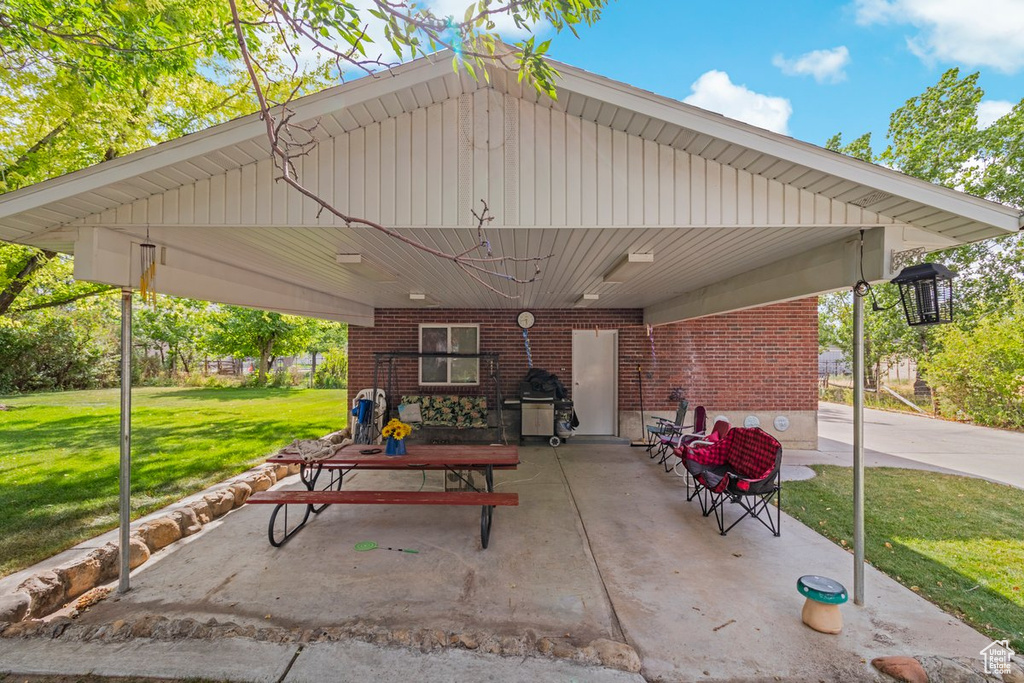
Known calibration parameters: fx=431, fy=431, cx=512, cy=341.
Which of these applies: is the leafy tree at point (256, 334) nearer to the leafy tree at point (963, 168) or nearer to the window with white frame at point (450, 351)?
the window with white frame at point (450, 351)

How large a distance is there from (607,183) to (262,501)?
3.90 m

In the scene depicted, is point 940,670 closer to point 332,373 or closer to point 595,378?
point 595,378

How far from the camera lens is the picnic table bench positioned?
12.7 ft

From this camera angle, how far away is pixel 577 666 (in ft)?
7.92

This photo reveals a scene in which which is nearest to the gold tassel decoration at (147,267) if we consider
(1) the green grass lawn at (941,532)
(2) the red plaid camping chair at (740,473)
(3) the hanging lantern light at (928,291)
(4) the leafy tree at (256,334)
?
(2) the red plaid camping chair at (740,473)

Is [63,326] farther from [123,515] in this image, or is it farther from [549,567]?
[549,567]

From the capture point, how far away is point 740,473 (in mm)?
4785

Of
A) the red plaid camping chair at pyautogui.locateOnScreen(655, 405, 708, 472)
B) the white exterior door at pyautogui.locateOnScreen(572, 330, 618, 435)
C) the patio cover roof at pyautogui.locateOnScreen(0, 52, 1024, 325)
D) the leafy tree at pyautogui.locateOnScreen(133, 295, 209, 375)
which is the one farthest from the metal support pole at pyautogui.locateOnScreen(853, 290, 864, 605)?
the leafy tree at pyautogui.locateOnScreen(133, 295, 209, 375)

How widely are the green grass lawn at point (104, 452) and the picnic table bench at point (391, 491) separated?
1.67 m

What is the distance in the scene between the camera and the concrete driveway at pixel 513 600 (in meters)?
2.44

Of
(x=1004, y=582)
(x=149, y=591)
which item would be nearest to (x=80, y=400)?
(x=149, y=591)

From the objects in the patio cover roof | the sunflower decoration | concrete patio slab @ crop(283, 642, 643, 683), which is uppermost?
the patio cover roof
